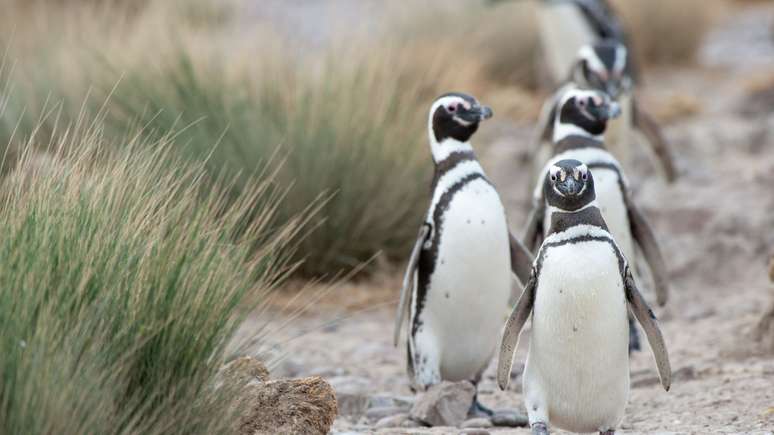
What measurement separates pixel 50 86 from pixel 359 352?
10.7 ft

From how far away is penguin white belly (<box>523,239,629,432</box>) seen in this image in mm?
3850

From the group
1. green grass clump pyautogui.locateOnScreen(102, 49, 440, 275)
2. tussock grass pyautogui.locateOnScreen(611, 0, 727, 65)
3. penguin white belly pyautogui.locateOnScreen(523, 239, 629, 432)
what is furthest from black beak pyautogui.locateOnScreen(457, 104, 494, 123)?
tussock grass pyautogui.locateOnScreen(611, 0, 727, 65)

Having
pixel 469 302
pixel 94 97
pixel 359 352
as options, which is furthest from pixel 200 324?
pixel 94 97

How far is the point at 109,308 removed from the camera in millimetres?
3371

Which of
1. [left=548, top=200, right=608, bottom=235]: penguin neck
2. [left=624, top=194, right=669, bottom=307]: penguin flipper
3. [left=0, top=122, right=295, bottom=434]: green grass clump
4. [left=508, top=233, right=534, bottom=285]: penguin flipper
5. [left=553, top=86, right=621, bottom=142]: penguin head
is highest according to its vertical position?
[left=0, top=122, right=295, bottom=434]: green grass clump

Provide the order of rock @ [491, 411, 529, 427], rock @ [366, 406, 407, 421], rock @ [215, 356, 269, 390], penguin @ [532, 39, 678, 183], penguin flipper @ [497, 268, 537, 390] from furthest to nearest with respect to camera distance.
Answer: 1. penguin @ [532, 39, 678, 183]
2. rock @ [366, 406, 407, 421]
3. rock @ [491, 411, 529, 427]
4. penguin flipper @ [497, 268, 537, 390]
5. rock @ [215, 356, 269, 390]

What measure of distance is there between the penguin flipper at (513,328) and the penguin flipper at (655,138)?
147 inches

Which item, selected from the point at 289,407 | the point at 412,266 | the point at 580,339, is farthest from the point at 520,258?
the point at 289,407

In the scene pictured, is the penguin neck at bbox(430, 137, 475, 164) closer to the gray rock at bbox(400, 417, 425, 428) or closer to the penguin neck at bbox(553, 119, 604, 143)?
the penguin neck at bbox(553, 119, 604, 143)

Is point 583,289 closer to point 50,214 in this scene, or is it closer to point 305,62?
point 50,214

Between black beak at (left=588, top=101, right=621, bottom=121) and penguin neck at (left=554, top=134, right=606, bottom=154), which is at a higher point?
black beak at (left=588, top=101, right=621, bottom=121)

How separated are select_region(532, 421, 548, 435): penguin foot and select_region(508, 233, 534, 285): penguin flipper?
1.09 m

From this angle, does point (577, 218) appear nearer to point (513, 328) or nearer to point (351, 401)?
A: point (513, 328)

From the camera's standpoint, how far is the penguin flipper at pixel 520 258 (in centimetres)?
494
